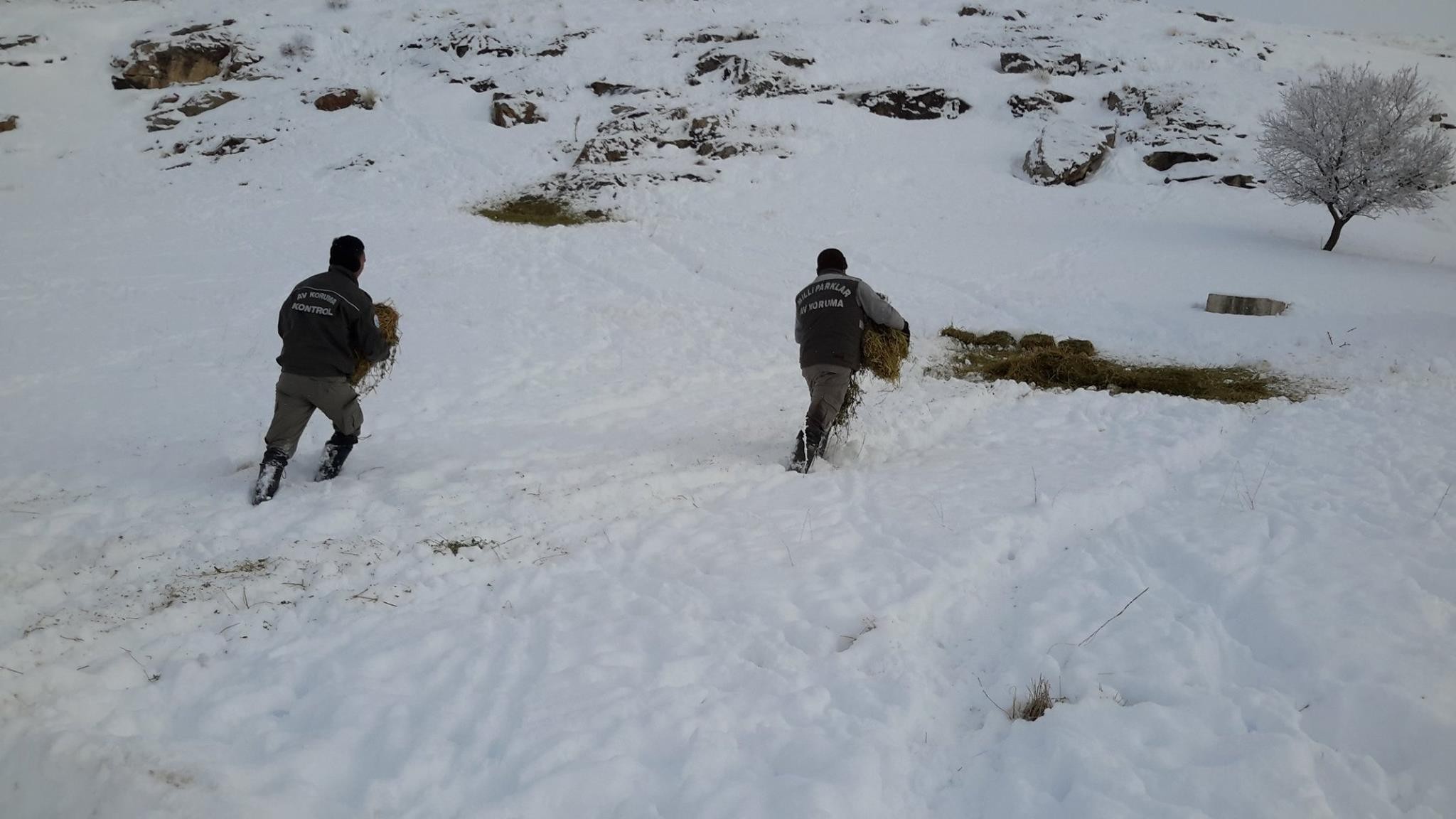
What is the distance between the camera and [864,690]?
11.7ft

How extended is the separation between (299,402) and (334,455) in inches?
22.3

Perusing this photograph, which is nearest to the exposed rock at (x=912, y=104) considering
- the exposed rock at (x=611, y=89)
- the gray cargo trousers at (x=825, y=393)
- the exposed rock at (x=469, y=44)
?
the exposed rock at (x=611, y=89)

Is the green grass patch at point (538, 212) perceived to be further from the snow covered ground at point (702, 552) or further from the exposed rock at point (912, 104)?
A: the exposed rock at point (912, 104)

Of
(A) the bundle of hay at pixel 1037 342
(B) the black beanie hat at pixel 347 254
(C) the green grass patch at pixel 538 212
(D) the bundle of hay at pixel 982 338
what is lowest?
(C) the green grass patch at pixel 538 212

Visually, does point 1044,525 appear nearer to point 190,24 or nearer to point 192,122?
point 192,122

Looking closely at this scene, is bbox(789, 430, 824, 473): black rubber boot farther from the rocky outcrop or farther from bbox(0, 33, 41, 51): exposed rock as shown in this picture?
bbox(0, 33, 41, 51): exposed rock

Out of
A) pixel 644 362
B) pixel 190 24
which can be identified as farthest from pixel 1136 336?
pixel 190 24

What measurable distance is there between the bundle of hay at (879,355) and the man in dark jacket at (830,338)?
0.29 ft

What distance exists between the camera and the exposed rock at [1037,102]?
29.0 m

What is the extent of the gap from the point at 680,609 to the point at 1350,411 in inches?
342

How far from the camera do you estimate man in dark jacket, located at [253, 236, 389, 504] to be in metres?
6.07

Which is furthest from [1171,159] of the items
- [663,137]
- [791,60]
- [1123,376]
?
[1123,376]

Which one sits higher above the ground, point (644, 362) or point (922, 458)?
point (922, 458)

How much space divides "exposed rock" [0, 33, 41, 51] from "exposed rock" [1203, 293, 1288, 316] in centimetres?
4474
